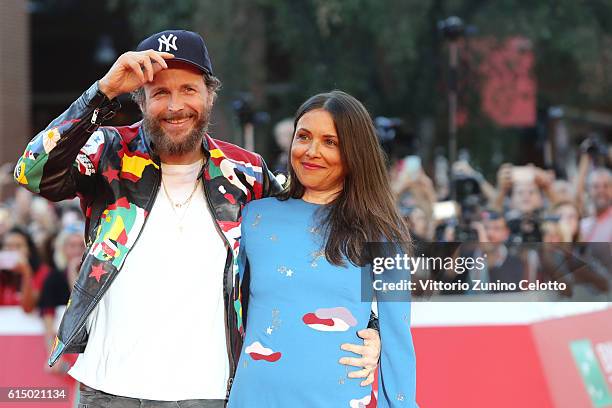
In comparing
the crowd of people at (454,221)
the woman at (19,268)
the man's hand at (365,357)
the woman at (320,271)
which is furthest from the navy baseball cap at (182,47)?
the woman at (19,268)

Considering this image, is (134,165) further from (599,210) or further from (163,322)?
(599,210)

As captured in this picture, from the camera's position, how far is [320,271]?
306cm

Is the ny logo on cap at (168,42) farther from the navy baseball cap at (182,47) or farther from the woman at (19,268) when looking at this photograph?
the woman at (19,268)

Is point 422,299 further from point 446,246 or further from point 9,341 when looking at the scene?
point 9,341

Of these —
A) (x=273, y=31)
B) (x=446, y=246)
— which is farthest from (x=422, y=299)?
(x=273, y=31)

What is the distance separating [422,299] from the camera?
423 cm

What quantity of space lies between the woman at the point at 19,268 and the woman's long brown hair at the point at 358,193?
3.93 m

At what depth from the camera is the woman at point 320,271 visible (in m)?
3.02

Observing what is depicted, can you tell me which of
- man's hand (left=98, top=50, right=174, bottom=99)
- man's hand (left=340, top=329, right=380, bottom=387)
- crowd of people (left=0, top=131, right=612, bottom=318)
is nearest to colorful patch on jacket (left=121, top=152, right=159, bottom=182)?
man's hand (left=98, top=50, right=174, bottom=99)

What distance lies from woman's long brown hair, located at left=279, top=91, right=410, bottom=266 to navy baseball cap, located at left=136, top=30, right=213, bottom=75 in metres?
0.44

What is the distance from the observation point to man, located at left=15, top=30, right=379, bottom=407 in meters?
3.15

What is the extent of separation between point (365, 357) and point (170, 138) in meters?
1.02

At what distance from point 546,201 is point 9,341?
18.2ft

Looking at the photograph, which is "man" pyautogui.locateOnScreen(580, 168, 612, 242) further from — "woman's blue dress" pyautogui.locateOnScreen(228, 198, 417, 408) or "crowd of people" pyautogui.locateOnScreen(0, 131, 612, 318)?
"woman's blue dress" pyautogui.locateOnScreen(228, 198, 417, 408)
